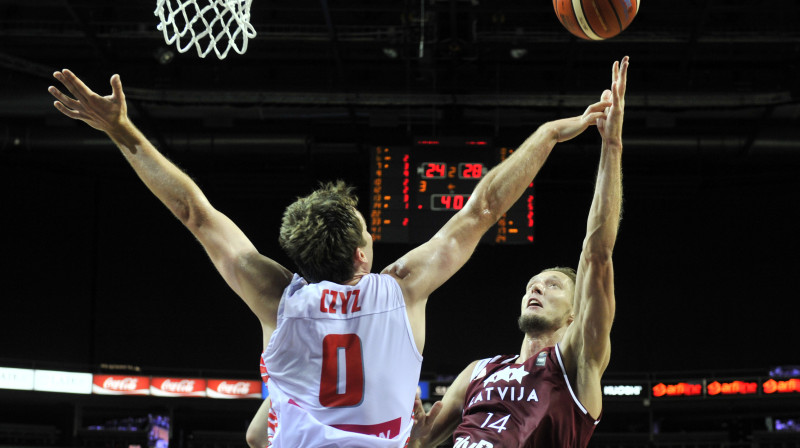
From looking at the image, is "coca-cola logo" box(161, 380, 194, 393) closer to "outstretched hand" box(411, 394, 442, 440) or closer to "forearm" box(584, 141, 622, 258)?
"outstretched hand" box(411, 394, 442, 440)

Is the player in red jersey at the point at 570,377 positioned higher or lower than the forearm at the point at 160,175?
lower

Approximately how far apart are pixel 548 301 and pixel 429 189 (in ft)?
19.4

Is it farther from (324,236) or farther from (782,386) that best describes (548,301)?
(782,386)

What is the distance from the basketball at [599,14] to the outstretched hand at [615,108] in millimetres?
1130

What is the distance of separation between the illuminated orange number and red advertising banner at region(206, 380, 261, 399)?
12.0 m

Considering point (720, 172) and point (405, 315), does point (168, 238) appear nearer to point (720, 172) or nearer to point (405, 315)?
point (720, 172)

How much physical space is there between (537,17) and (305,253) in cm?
1064

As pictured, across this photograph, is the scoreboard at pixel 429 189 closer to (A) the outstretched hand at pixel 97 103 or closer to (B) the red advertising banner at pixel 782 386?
(B) the red advertising banner at pixel 782 386

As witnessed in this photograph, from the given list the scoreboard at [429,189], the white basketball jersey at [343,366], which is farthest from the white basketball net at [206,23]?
the scoreboard at [429,189]

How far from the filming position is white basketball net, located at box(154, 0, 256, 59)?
428 centimetres

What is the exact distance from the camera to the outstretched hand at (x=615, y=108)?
336 cm

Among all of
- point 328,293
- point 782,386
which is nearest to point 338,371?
point 328,293

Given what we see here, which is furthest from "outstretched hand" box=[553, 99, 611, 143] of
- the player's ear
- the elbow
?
the player's ear

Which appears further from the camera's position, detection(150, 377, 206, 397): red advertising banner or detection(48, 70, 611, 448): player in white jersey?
detection(150, 377, 206, 397): red advertising banner
